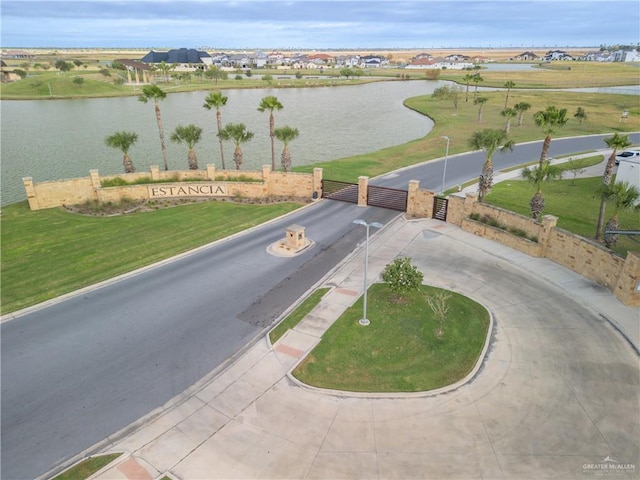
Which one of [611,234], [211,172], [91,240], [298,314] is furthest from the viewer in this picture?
[211,172]

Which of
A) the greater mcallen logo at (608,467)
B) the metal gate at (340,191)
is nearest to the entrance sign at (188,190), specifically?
the metal gate at (340,191)

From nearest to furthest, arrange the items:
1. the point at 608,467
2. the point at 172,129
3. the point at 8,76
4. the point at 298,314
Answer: the point at 608,467 → the point at 298,314 → the point at 172,129 → the point at 8,76

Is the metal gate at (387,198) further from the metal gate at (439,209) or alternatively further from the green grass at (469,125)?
the green grass at (469,125)

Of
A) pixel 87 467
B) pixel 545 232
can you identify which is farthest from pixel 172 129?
pixel 87 467

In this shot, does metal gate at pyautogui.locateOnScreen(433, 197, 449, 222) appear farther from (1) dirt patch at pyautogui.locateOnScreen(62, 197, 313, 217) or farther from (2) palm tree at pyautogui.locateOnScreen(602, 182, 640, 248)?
(1) dirt patch at pyautogui.locateOnScreen(62, 197, 313, 217)

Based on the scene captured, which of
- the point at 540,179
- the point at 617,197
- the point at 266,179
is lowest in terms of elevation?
the point at 266,179

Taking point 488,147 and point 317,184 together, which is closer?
point 488,147

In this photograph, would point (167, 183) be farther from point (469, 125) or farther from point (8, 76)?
point (8, 76)

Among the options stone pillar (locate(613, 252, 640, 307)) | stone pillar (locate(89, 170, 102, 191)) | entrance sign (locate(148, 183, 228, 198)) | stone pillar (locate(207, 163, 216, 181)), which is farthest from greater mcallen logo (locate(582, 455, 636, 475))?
stone pillar (locate(89, 170, 102, 191))
